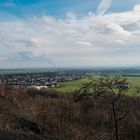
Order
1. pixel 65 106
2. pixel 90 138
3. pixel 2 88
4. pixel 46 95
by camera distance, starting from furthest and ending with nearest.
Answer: pixel 46 95, pixel 65 106, pixel 2 88, pixel 90 138

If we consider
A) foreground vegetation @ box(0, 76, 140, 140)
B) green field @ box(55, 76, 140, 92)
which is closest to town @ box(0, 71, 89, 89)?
green field @ box(55, 76, 140, 92)

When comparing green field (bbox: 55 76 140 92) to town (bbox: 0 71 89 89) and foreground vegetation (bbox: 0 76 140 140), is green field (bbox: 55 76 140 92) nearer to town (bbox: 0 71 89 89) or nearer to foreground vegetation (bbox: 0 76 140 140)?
foreground vegetation (bbox: 0 76 140 140)

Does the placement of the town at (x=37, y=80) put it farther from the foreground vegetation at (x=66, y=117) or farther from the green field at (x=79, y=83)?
the foreground vegetation at (x=66, y=117)

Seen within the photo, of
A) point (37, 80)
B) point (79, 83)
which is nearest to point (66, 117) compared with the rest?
point (79, 83)

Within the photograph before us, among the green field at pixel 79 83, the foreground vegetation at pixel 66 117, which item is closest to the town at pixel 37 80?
the green field at pixel 79 83

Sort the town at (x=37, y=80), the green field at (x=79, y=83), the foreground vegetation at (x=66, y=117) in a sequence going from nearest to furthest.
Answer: the foreground vegetation at (x=66, y=117) < the green field at (x=79, y=83) < the town at (x=37, y=80)

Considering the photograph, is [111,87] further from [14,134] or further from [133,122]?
[133,122]

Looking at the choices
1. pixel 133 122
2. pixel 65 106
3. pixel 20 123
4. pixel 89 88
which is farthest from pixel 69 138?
pixel 65 106

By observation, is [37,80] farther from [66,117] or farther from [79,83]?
[79,83]
